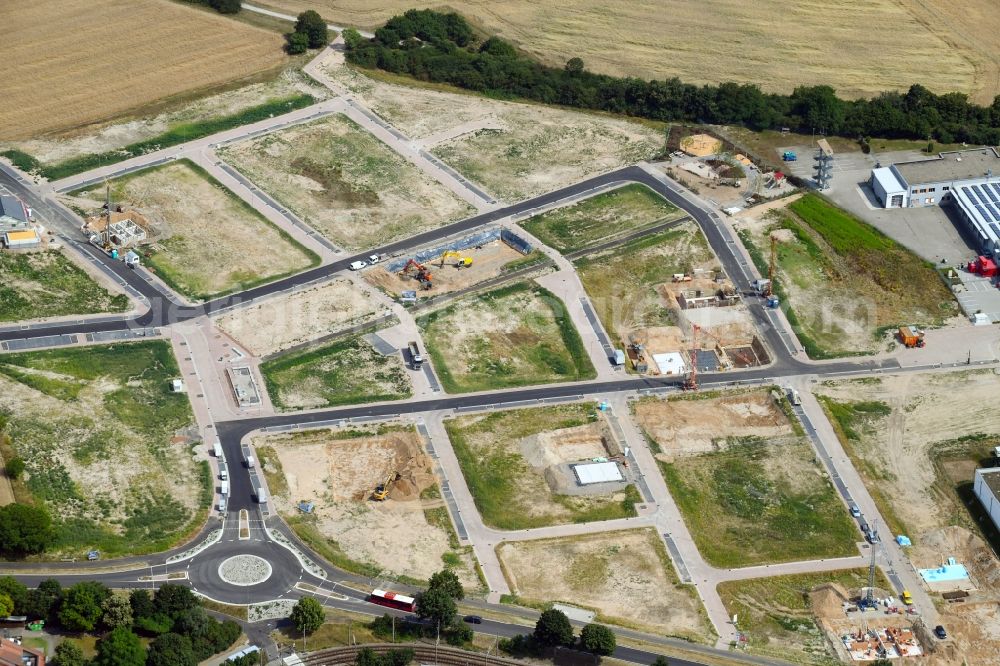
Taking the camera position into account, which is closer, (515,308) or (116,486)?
(116,486)

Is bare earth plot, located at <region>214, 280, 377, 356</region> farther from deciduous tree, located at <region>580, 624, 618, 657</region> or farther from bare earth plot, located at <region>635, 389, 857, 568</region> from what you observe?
deciduous tree, located at <region>580, 624, 618, 657</region>

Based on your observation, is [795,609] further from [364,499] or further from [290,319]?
[290,319]

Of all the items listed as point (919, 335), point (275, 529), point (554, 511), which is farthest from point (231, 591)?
point (919, 335)

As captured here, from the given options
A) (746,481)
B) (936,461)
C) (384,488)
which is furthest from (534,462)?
(936,461)

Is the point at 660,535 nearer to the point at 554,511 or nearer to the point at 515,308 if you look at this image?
the point at 554,511

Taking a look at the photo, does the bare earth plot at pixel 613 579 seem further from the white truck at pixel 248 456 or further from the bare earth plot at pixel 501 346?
the white truck at pixel 248 456
